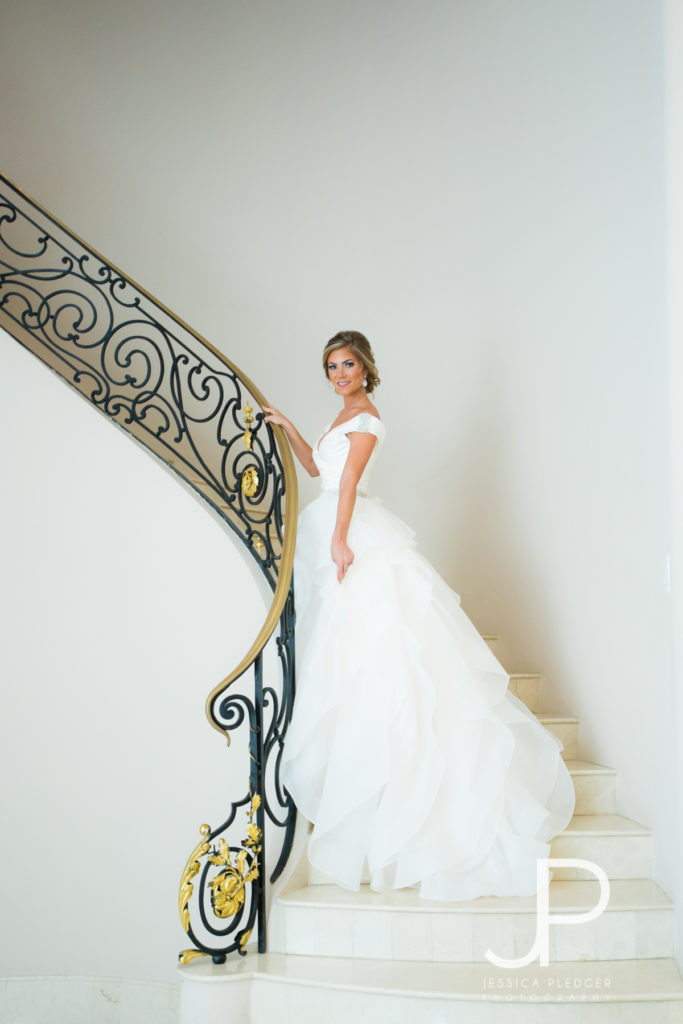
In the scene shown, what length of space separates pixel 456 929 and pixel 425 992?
29 centimetres

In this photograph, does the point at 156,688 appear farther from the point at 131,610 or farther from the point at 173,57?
the point at 173,57

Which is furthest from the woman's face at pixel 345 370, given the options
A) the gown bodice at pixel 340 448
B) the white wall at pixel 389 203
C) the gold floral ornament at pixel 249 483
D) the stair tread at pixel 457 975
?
the stair tread at pixel 457 975

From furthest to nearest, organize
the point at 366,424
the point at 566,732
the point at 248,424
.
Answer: the point at 566,732
the point at 248,424
the point at 366,424

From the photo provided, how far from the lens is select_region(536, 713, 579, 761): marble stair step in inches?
166

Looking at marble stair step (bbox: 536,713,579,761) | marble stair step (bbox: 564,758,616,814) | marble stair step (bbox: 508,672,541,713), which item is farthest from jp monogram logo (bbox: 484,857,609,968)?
marble stair step (bbox: 508,672,541,713)

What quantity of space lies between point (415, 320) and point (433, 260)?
43 centimetres

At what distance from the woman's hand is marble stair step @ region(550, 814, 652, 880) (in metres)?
1.39

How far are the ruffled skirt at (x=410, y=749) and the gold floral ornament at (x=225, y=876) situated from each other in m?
0.23

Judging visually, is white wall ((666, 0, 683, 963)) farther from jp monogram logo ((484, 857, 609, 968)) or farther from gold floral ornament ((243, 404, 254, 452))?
gold floral ornament ((243, 404, 254, 452))

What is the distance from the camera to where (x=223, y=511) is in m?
4.12

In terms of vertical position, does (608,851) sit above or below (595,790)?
below

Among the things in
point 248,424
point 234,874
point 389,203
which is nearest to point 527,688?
point 248,424

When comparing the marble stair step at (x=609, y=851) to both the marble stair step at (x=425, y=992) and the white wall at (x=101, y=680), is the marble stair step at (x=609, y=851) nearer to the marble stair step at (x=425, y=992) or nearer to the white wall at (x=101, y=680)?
the marble stair step at (x=425, y=992)

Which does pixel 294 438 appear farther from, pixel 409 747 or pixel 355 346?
pixel 409 747
